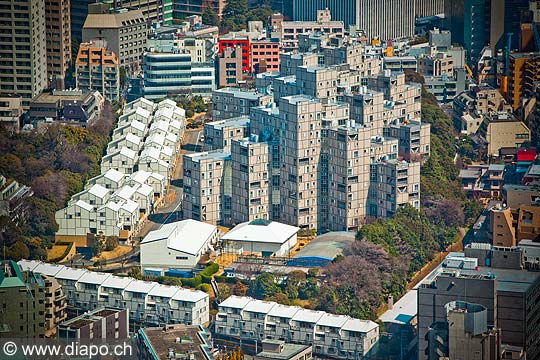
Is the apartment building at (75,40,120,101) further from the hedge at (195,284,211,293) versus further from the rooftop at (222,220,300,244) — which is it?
the hedge at (195,284,211,293)

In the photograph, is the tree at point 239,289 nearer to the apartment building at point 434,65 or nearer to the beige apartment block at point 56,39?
the apartment building at point 434,65

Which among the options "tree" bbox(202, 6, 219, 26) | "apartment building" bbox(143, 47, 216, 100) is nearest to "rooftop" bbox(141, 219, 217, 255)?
"apartment building" bbox(143, 47, 216, 100)

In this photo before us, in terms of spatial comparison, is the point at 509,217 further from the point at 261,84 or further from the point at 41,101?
the point at 41,101

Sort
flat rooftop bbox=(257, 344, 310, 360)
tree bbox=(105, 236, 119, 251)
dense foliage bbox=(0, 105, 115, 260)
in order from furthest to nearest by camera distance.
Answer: tree bbox=(105, 236, 119, 251) < dense foliage bbox=(0, 105, 115, 260) < flat rooftop bbox=(257, 344, 310, 360)

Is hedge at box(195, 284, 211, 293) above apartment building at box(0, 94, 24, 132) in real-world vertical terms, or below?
below

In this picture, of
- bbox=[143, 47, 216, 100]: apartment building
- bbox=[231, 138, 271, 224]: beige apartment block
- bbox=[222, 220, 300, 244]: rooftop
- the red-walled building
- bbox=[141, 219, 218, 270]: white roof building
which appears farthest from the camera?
the red-walled building

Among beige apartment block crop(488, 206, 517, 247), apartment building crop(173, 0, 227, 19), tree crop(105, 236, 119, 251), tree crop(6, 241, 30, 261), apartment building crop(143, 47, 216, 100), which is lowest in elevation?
tree crop(105, 236, 119, 251)

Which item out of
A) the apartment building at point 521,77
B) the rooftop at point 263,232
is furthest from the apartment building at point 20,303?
the apartment building at point 521,77

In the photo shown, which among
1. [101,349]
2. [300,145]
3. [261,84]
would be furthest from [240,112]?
[101,349]
